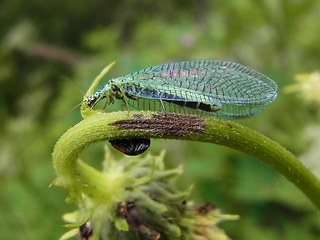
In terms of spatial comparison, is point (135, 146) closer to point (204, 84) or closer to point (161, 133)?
point (161, 133)

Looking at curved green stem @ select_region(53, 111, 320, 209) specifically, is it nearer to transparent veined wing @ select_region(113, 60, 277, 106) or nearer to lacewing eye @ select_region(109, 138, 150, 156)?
lacewing eye @ select_region(109, 138, 150, 156)

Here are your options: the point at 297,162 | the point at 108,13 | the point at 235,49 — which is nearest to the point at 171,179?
the point at 297,162

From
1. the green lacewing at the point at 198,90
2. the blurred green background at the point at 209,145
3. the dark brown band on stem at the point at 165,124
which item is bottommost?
the dark brown band on stem at the point at 165,124

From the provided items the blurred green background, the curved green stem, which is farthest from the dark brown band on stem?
the blurred green background

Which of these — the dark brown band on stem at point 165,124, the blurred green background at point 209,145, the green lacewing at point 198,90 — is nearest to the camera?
the dark brown band on stem at point 165,124

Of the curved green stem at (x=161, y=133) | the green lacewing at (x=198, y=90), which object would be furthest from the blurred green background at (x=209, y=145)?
the curved green stem at (x=161, y=133)

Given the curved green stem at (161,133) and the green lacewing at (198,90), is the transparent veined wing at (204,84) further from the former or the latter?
the curved green stem at (161,133)
